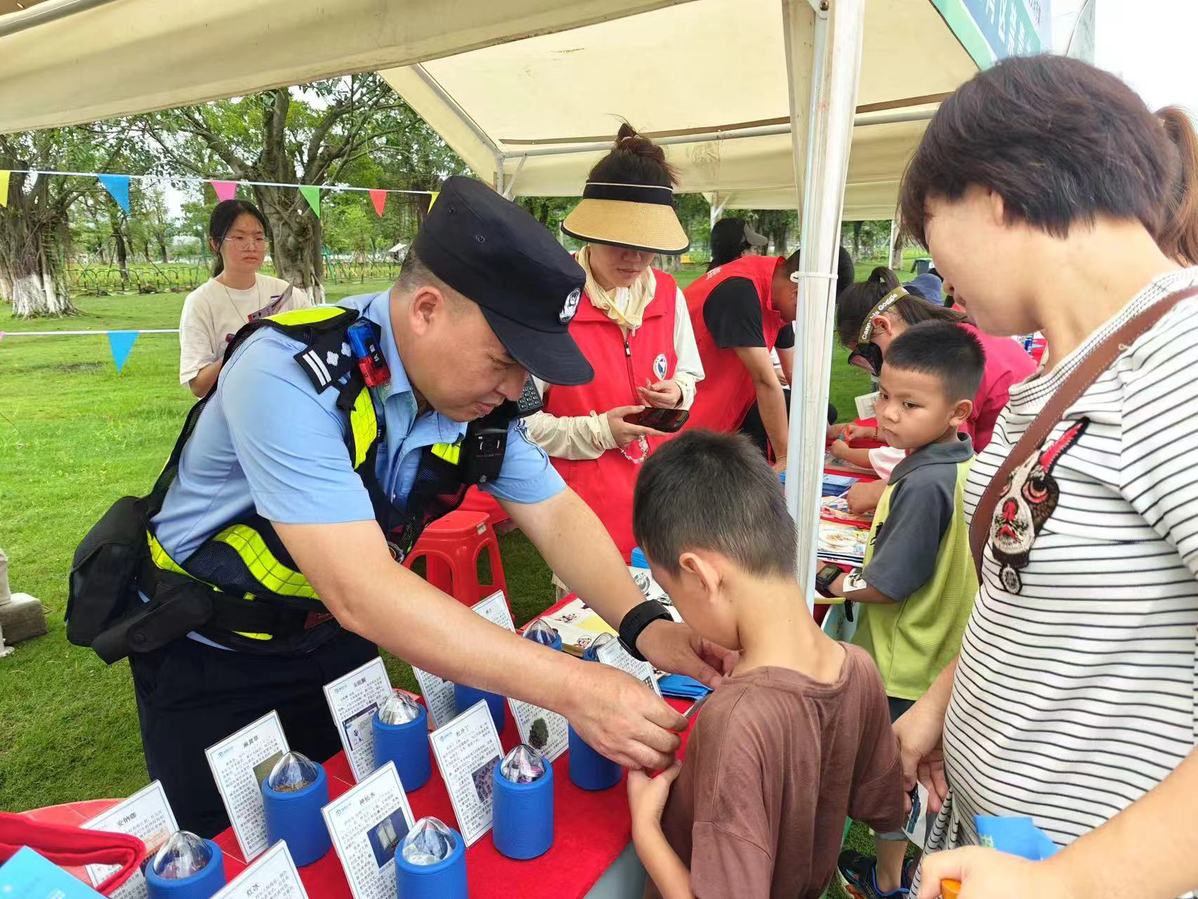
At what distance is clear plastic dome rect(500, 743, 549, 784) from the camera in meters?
1.14

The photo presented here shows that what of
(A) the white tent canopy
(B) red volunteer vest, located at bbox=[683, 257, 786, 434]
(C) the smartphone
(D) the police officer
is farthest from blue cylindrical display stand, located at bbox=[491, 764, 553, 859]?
(A) the white tent canopy

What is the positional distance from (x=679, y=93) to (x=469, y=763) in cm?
449

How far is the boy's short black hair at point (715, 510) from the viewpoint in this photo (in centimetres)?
119

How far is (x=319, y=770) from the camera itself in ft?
3.69

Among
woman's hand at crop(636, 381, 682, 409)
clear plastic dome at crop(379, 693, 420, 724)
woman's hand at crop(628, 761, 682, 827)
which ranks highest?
woman's hand at crop(636, 381, 682, 409)

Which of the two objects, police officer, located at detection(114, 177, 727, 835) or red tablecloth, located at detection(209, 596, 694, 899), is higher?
police officer, located at detection(114, 177, 727, 835)

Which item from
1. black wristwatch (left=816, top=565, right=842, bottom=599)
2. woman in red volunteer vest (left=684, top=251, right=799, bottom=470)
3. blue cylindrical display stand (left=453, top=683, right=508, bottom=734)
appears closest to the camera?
blue cylindrical display stand (left=453, top=683, right=508, bottom=734)

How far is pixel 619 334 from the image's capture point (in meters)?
2.57

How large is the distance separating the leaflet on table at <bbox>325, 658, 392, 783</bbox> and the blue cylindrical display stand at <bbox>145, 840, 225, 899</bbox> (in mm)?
326

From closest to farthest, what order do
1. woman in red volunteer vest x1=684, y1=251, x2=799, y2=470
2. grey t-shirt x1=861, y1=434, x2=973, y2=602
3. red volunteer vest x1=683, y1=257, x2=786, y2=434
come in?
1. grey t-shirt x1=861, y1=434, x2=973, y2=602
2. woman in red volunteer vest x1=684, y1=251, x2=799, y2=470
3. red volunteer vest x1=683, y1=257, x2=786, y2=434

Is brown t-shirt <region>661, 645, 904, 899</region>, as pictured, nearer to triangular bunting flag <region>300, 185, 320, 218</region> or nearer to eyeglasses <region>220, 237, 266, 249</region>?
eyeglasses <region>220, 237, 266, 249</region>

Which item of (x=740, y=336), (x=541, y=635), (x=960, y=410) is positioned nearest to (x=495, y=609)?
(x=541, y=635)

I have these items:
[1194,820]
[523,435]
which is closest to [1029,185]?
[1194,820]

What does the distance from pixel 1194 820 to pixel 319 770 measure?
1088 mm
